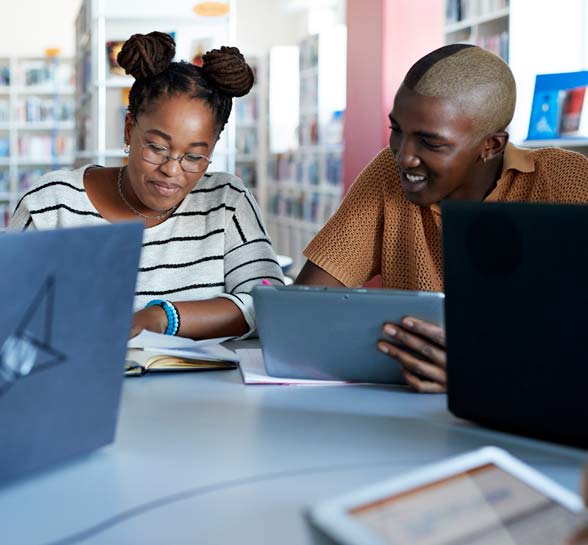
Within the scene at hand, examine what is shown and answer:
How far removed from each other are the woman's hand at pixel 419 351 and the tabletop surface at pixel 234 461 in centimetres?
2

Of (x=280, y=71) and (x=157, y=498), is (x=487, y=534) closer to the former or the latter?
(x=157, y=498)

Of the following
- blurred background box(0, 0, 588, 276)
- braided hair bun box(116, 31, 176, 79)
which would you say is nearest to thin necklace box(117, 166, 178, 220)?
braided hair bun box(116, 31, 176, 79)

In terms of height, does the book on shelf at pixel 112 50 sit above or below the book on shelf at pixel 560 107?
above

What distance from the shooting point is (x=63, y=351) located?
737 mm

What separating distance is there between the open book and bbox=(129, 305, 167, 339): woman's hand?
9 centimetres

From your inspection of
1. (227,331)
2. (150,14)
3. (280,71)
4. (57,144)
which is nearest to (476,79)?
(227,331)

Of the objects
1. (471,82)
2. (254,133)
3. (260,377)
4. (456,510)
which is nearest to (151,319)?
(260,377)

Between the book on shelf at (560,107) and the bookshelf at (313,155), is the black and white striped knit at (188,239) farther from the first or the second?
the bookshelf at (313,155)

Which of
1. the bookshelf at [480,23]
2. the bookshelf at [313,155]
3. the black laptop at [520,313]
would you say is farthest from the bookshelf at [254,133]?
the black laptop at [520,313]

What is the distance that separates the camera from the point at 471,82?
1.48 metres

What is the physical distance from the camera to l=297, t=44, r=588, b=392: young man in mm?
1479

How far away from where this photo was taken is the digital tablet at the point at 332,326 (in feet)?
3.45

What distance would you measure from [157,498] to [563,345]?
41 centimetres

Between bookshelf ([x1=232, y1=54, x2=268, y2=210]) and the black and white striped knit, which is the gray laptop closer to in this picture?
the black and white striped knit
